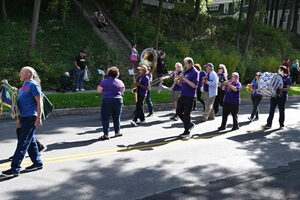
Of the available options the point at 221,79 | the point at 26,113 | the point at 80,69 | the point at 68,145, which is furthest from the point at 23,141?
the point at 80,69

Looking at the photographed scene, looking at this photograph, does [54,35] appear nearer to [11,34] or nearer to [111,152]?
[11,34]

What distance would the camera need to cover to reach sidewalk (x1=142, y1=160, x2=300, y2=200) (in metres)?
5.29

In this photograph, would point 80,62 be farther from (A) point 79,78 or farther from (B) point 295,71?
(B) point 295,71

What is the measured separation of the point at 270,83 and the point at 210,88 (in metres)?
1.90

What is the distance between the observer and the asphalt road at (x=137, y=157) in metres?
5.42

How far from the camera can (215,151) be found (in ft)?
25.7

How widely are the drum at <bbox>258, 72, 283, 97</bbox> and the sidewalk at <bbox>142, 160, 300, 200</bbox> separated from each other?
13.8 ft

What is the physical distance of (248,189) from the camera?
562 cm

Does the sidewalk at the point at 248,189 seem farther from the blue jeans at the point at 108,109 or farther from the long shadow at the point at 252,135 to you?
the blue jeans at the point at 108,109

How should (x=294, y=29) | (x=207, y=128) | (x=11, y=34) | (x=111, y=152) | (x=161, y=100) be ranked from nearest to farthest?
(x=111, y=152), (x=207, y=128), (x=161, y=100), (x=11, y=34), (x=294, y=29)

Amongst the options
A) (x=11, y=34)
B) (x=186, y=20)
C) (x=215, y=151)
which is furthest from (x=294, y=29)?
(x=215, y=151)

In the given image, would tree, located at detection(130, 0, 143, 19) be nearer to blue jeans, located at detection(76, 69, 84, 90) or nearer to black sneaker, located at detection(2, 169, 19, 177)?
blue jeans, located at detection(76, 69, 84, 90)

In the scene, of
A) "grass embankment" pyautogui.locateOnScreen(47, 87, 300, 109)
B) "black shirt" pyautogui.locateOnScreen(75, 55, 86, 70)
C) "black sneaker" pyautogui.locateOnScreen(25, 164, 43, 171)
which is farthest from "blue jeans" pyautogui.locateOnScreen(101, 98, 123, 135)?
"black shirt" pyautogui.locateOnScreen(75, 55, 86, 70)

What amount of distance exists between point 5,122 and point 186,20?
22.9 meters
